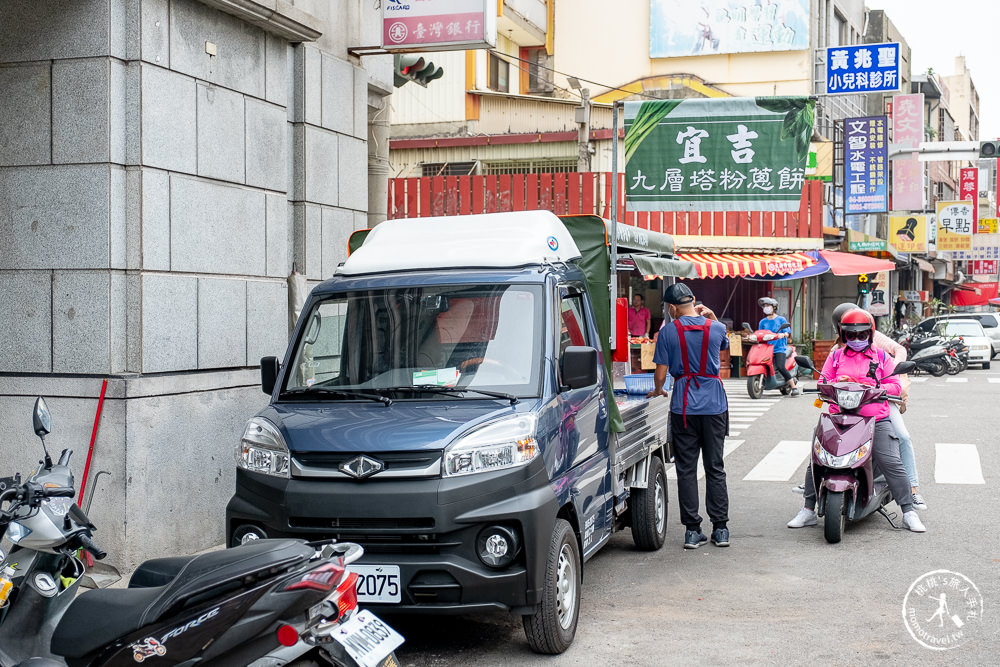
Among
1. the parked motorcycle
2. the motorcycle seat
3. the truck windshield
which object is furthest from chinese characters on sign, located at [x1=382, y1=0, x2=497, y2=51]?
the motorcycle seat

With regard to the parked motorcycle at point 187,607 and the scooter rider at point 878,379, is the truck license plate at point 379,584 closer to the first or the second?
the parked motorcycle at point 187,607

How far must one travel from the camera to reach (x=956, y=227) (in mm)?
42875

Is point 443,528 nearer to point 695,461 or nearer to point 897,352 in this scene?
point 695,461

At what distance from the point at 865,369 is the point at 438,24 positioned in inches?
198

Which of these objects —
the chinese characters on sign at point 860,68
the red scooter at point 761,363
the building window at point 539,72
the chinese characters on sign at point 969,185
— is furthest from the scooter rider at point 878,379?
the chinese characters on sign at point 969,185

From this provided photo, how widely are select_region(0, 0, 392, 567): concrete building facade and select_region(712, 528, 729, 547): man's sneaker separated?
153 inches

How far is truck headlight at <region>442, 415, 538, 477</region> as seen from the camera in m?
5.23

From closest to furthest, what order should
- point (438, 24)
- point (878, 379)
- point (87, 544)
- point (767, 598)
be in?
point (87, 544) < point (767, 598) < point (878, 379) < point (438, 24)

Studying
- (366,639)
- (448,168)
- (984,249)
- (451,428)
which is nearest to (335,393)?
(451,428)

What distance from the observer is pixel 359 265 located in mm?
6633

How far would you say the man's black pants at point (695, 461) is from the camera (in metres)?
7.99

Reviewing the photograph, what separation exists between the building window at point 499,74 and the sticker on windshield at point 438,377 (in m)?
25.5

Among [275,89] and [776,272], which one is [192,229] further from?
[776,272]

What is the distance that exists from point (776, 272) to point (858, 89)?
4405 mm
